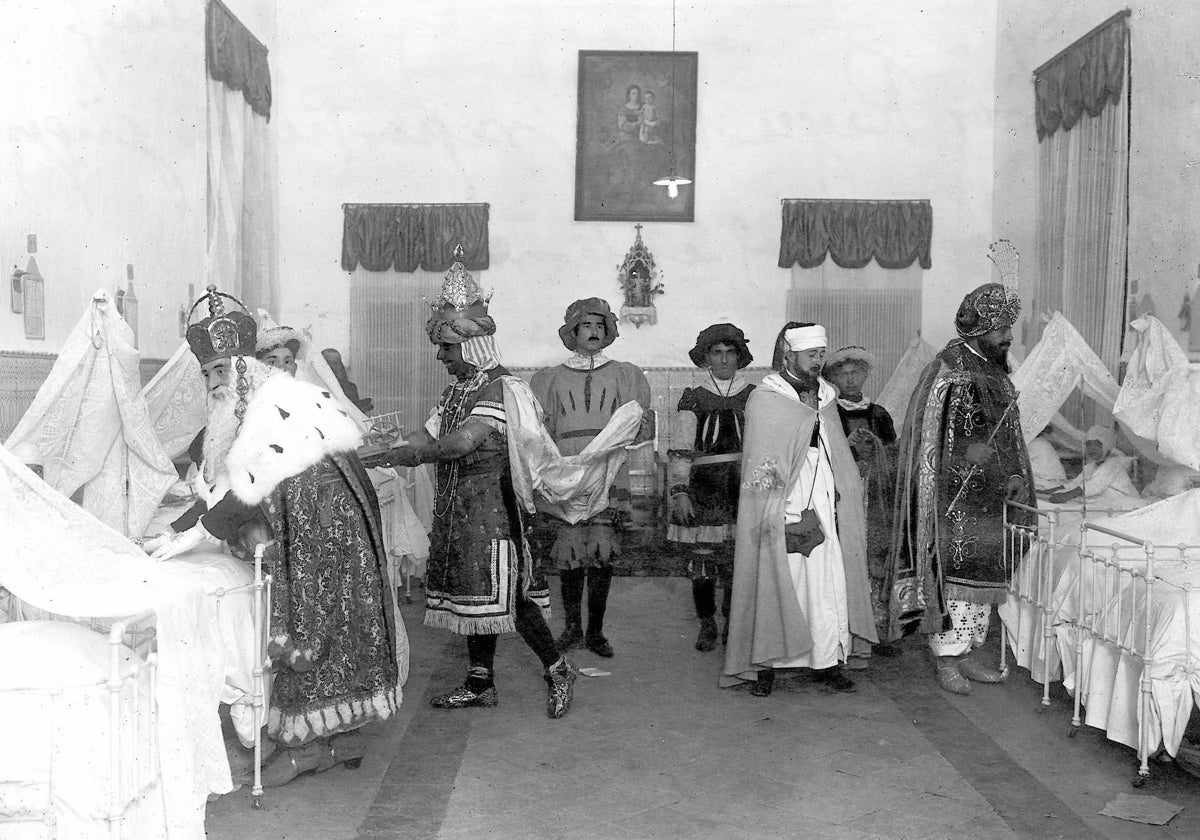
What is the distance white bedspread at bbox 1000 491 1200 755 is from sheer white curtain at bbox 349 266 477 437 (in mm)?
5991

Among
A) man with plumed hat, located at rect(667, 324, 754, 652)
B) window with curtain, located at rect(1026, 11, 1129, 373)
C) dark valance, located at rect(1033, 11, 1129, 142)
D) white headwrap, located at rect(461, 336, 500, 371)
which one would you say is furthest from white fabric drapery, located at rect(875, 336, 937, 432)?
white headwrap, located at rect(461, 336, 500, 371)

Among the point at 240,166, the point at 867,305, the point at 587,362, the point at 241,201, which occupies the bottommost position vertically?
the point at 587,362

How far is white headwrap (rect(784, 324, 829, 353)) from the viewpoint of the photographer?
594cm

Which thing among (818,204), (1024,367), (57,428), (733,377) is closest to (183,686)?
(57,428)

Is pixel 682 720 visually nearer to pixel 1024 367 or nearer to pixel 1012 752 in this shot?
pixel 1012 752

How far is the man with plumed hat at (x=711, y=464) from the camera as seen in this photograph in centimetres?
682

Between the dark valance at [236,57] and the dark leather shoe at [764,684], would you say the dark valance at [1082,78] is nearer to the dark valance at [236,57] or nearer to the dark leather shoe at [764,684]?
the dark leather shoe at [764,684]

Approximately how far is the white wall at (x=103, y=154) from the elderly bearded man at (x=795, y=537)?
371cm

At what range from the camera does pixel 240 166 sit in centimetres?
918

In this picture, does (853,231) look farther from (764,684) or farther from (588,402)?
(764,684)

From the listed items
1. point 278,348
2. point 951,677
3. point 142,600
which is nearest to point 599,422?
point 278,348

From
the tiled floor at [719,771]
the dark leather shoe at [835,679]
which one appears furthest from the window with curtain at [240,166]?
the dark leather shoe at [835,679]

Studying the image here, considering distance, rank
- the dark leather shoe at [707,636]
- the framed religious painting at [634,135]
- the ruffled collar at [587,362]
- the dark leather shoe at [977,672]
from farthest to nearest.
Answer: the framed religious painting at [634,135], the dark leather shoe at [707,636], the ruffled collar at [587,362], the dark leather shoe at [977,672]

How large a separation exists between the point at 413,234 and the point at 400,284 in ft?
1.57
